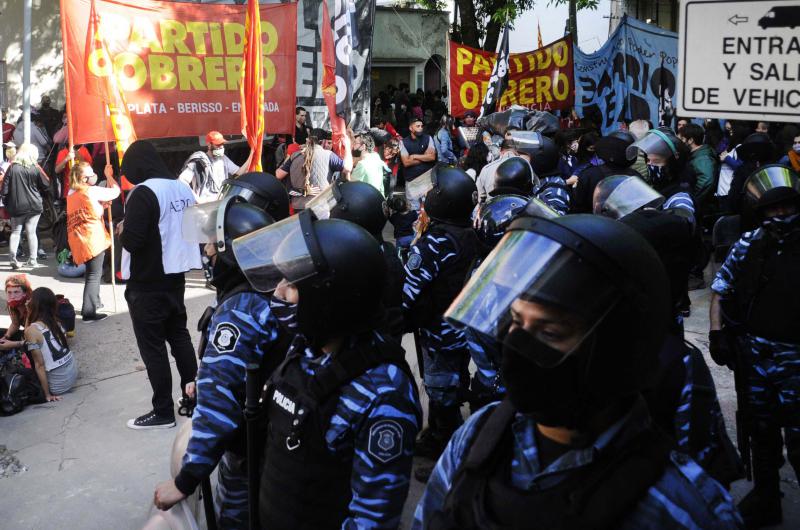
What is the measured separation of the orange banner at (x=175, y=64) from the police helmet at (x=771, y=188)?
5858mm

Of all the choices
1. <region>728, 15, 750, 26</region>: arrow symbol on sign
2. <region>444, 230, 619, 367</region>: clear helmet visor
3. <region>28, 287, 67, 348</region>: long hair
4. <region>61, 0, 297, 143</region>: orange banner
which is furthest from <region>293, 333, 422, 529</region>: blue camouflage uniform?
<region>61, 0, 297, 143</region>: orange banner

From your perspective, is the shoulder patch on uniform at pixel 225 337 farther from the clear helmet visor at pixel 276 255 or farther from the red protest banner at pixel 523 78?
the red protest banner at pixel 523 78

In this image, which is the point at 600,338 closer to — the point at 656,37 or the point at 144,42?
the point at 144,42

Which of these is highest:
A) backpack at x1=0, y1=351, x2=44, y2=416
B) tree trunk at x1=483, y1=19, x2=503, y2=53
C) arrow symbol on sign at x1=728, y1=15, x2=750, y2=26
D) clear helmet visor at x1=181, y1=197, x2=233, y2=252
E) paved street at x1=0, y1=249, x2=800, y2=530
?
tree trunk at x1=483, y1=19, x2=503, y2=53

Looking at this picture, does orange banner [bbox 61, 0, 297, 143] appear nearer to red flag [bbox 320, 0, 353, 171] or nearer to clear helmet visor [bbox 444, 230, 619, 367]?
red flag [bbox 320, 0, 353, 171]

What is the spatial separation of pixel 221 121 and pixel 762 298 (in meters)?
6.69

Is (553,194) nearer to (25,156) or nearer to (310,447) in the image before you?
(310,447)

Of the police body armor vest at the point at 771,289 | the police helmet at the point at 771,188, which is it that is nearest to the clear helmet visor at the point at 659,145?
the police helmet at the point at 771,188

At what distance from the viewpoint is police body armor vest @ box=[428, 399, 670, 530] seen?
1.54 m

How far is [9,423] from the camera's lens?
6145 millimetres

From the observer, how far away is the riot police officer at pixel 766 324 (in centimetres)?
409

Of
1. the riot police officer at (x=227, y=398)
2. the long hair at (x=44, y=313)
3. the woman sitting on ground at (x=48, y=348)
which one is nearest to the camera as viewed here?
the riot police officer at (x=227, y=398)

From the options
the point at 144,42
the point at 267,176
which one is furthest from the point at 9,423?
the point at 144,42

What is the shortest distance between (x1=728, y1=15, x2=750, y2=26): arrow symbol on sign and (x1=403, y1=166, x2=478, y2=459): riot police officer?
2.10m
